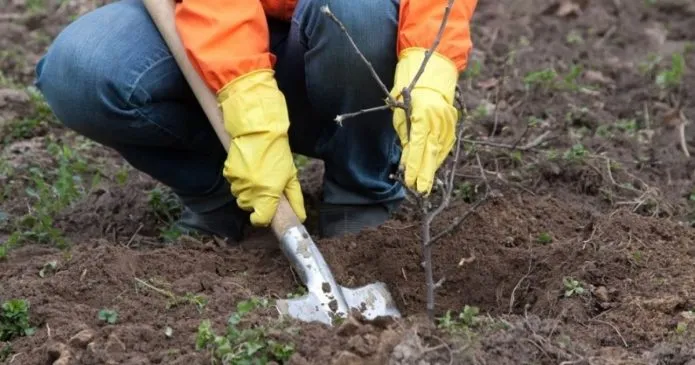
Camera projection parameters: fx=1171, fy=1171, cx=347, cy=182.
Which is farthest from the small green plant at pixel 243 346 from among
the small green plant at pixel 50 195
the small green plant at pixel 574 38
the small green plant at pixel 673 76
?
the small green plant at pixel 574 38

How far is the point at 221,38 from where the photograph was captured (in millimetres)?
2826

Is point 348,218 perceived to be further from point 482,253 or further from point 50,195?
point 50,195

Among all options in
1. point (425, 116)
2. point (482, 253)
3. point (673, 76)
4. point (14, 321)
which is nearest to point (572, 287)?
point (482, 253)

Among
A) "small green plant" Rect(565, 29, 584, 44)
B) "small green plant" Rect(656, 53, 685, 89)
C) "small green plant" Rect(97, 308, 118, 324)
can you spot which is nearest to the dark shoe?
"small green plant" Rect(97, 308, 118, 324)

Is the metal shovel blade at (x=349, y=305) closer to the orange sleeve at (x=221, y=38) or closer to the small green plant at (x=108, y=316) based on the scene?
the small green plant at (x=108, y=316)

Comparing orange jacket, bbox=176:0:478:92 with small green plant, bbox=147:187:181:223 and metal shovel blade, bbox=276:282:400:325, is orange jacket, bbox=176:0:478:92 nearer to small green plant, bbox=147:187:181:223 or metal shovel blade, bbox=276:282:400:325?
metal shovel blade, bbox=276:282:400:325

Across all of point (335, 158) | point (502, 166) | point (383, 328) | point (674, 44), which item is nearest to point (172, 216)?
point (335, 158)

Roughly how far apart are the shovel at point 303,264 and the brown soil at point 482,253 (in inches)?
3.6

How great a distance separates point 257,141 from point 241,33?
0.27 metres

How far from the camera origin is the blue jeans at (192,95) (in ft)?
9.66

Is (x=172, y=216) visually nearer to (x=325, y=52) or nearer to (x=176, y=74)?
(x=176, y=74)

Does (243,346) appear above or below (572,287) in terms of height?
above

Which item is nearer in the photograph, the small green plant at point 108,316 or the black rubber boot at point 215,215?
the small green plant at point 108,316

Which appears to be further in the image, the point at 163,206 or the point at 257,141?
the point at 163,206
